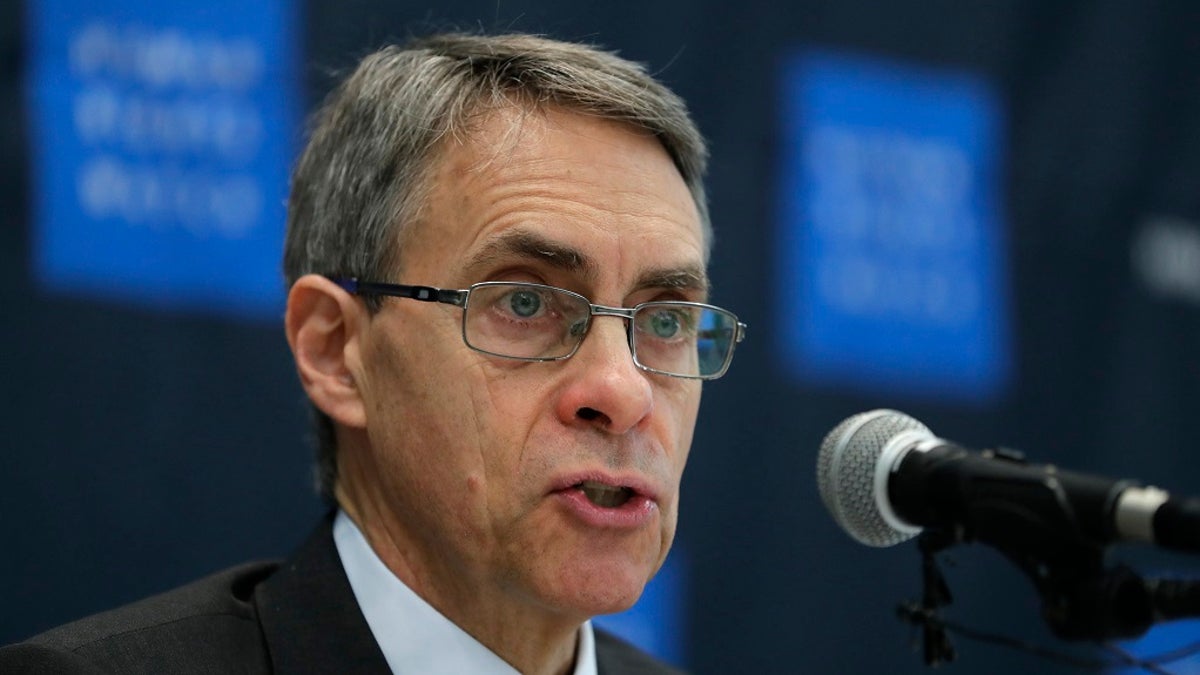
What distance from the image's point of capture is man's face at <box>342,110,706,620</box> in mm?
2158

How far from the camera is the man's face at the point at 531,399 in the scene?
2158 millimetres

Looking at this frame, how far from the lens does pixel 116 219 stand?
3.20 m

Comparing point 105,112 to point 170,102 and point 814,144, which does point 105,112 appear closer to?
point 170,102

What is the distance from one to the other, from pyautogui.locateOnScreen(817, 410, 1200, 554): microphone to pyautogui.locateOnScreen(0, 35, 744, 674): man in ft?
1.20

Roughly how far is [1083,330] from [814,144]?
125cm

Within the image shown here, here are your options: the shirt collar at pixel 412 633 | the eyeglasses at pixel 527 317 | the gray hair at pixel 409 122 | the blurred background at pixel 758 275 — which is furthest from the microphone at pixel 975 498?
the blurred background at pixel 758 275

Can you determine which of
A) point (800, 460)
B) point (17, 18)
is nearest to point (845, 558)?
point (800, 460)

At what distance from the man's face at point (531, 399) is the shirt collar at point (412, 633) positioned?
41 mm

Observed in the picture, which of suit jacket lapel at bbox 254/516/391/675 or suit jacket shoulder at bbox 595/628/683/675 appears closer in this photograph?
suit jacket lapel at bbox 254/516/391/675

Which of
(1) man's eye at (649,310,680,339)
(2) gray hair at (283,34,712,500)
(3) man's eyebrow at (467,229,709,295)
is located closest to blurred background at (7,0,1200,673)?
(2) gray hair at (283,34,712,500)

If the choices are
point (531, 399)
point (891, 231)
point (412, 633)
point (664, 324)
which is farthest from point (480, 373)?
point (891, 231)

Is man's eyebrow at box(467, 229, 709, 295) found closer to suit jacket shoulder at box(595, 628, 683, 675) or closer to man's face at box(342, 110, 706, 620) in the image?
man's face at box(342, 110, 706, 620)

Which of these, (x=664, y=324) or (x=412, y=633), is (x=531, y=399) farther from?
(x=412, y=633)

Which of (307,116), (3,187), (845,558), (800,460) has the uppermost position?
(307,116)
